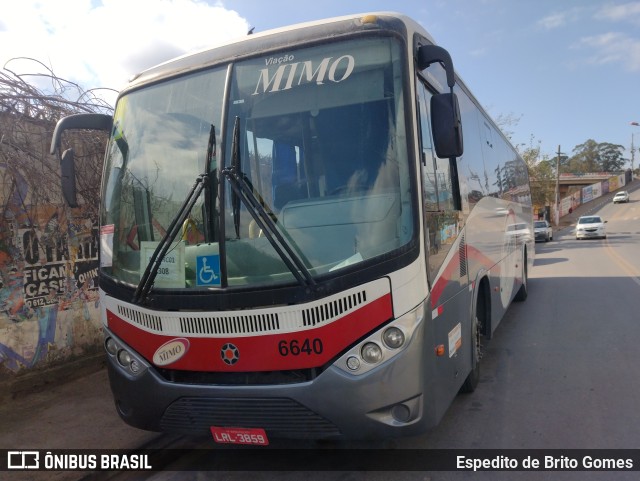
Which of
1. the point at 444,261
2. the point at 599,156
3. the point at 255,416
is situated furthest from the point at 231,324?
the point at 599,156

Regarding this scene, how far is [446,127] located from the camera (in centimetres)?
356

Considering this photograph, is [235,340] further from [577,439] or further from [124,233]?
[577,439]

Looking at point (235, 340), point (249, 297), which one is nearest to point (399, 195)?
point (249, 297)

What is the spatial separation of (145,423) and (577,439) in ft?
11.3

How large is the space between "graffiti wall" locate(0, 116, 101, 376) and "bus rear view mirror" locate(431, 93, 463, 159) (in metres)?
4.49

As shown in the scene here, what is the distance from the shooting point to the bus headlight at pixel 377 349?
3.28m

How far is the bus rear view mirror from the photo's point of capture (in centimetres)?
354

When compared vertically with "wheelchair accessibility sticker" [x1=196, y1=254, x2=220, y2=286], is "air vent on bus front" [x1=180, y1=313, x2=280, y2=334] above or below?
below

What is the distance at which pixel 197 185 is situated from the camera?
3.59 m

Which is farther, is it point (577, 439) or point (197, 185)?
point (577, 439)

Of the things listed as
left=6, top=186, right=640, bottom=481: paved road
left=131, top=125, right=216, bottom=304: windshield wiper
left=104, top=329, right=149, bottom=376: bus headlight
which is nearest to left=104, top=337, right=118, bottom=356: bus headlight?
left=104, top=329, right=149, bottom=376: bus headlight

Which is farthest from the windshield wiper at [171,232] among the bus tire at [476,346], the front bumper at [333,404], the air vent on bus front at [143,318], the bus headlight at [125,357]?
the bus tire at [476,346]

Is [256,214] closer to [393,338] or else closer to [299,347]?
[299,347]

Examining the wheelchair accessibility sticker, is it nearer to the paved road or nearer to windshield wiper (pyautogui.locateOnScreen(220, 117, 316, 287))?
windshield wiper (pyautogui.locateOnScreen(220, 117, 316, 287))
